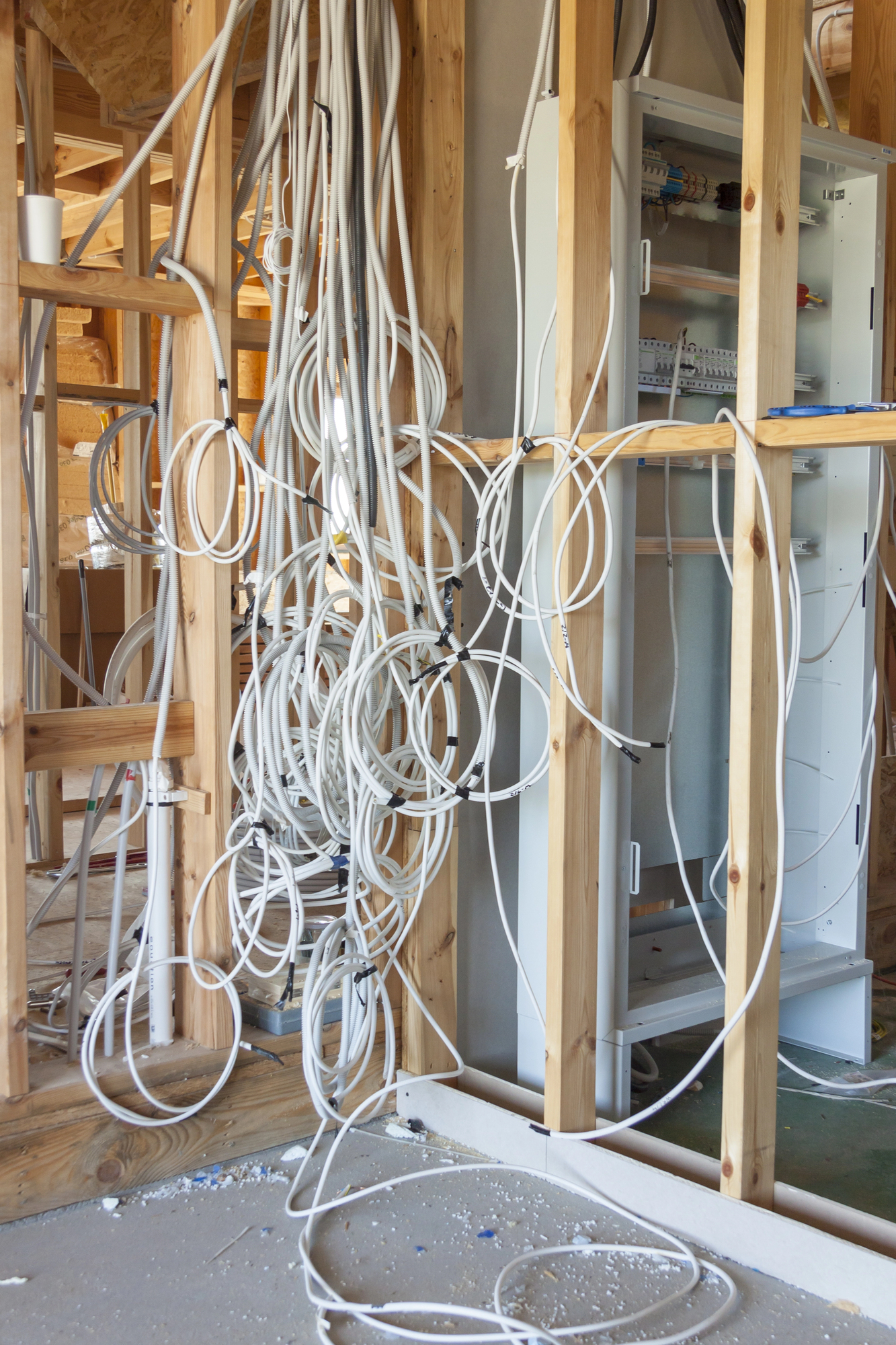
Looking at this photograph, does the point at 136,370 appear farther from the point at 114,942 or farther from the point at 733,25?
the point at 114,942

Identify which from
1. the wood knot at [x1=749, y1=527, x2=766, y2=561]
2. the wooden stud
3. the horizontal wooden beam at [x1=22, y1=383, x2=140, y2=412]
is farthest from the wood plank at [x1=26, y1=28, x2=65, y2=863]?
the wood knot at [x1=749, y1=527, x2=766, y2=561]

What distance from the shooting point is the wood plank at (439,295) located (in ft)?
8.02

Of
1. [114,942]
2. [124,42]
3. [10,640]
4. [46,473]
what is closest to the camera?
[10,640]

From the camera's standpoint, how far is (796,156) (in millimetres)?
1898

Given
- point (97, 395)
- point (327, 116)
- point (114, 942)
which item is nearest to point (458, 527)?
point (327, 116)

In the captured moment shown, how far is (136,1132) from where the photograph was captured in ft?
7.28

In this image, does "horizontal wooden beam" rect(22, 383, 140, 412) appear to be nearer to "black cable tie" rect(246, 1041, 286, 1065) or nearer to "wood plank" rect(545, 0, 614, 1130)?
"wood plank" rect(545, 0, 614, 1130)

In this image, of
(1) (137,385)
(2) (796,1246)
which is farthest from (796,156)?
(1) (137,385)

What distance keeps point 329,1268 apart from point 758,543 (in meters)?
1.33

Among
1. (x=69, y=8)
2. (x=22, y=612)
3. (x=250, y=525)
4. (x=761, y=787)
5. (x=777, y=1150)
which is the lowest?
(x=777, y=1150)

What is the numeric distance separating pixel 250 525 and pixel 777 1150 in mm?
1626

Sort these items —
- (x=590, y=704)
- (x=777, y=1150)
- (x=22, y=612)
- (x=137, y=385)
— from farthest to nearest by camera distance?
(x=137, y=385) → (x=777, y=1150) → (x=590, y=704) → (x=22, y=612)

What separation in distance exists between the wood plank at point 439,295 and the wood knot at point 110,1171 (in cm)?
64

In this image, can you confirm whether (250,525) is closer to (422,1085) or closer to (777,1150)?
(422,1085)
